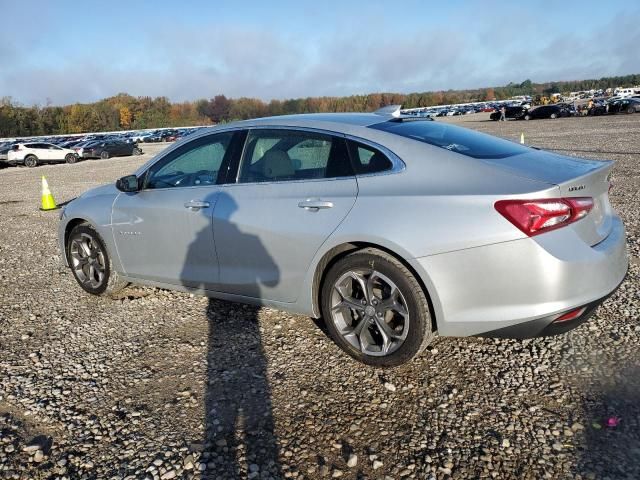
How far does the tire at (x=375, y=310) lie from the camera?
10.1ft

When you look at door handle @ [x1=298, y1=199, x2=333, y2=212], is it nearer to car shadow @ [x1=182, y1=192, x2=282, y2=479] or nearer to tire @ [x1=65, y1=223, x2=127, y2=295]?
car shadow @ [x1=182, y1=192, x2=282, y2=479]

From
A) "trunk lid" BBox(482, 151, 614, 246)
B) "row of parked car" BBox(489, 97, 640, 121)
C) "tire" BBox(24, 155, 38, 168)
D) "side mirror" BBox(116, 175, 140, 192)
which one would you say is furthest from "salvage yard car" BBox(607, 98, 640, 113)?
"side mirror" BBox(116, 175, 140, 192)

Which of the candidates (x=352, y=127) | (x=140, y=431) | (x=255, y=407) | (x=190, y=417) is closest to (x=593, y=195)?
(x=352, y=127)

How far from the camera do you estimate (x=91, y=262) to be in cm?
501

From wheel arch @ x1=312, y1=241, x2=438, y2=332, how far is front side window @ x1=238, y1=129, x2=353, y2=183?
49cm

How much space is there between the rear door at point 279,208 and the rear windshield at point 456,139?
465mm

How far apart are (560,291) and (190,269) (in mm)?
2734

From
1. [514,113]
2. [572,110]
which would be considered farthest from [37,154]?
[572,110]

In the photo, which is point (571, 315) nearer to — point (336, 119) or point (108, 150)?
point (336, 119)

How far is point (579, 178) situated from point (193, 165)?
2.92 meters

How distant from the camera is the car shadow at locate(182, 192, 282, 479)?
8.32 ft

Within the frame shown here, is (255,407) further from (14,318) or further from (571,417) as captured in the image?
(14,318)

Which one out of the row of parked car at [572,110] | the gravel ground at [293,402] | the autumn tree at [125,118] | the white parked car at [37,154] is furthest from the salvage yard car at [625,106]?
the autumn tree at [125,118]

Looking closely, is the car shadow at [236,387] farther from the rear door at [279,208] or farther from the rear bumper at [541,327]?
the rear bumper at [541,327]
